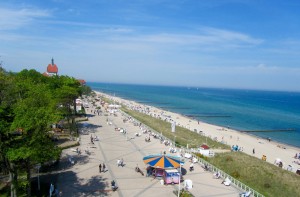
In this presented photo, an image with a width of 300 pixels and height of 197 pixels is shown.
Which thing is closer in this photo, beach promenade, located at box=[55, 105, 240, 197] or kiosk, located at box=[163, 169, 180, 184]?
beach promenade, located at box=[55, 105, 240, 197]

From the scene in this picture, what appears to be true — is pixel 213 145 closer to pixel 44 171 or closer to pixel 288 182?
pixel 288 182

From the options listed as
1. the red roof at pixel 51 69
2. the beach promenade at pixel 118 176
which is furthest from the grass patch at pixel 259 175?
the red roof at pixel 51 69

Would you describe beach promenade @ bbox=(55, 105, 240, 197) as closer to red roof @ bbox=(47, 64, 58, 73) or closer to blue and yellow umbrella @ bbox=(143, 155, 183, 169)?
blue and yellow umbrella @ bbox=(143, 155, 183, 169)

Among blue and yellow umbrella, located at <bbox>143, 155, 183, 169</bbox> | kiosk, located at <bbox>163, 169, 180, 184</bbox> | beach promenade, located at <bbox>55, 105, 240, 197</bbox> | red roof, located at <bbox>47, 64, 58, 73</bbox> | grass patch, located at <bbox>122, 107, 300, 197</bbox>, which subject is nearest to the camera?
beach promenade, located at <bbox>55, 105, 240, 197</bbox>

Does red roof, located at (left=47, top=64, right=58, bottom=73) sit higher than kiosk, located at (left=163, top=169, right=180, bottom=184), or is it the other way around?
red roof, located at (left=47, top=64, right=58, bottom=73)

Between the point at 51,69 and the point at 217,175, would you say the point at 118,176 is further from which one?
the point at 51,69

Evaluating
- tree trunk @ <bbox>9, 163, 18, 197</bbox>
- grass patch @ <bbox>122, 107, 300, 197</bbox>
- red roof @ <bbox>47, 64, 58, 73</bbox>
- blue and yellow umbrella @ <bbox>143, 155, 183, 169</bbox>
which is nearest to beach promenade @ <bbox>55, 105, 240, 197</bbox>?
blue and yellow umbrella @ <bbox>143, 155, 183, 169</bbox>

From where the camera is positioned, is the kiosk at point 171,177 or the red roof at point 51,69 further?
the red roof at point 51,69

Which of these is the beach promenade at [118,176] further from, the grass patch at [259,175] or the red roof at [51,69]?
the red roof at [51,69]
